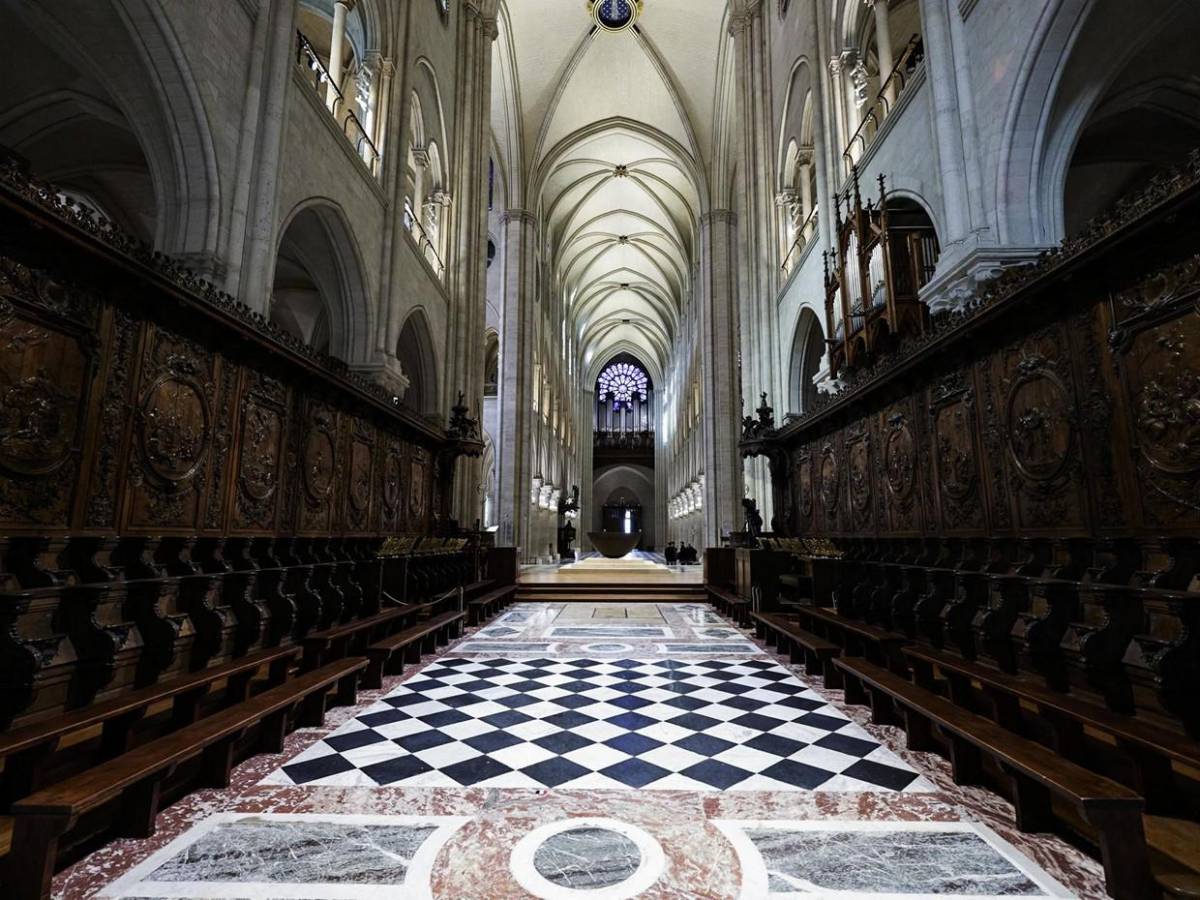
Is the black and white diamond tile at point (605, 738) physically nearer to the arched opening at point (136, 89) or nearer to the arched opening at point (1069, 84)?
the arched opening at point (136, 89)

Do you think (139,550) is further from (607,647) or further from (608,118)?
(608,118)

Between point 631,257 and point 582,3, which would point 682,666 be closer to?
point 582,3

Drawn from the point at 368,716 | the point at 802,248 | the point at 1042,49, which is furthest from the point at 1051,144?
the point at 368,716

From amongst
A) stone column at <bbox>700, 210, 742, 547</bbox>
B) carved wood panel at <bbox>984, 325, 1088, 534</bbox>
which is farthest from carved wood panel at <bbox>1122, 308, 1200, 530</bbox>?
stone column at <bbox>700, 210, 742, 547</bbox>

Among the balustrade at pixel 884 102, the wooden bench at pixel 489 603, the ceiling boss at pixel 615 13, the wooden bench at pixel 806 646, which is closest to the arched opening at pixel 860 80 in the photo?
the balustrade at pixel 884 102

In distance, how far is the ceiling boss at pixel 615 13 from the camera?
56.9 ft

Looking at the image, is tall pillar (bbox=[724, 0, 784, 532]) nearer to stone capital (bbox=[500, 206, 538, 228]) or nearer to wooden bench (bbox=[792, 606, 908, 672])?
wooden bench (bbox=[792, 606, 908, 672])

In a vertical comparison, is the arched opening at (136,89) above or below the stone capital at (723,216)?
below

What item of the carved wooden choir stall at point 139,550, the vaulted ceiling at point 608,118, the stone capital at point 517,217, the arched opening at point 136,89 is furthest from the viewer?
the stone capital at point 517,217

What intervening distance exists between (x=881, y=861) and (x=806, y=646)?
8.63 feet

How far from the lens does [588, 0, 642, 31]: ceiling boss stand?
1734 centimetres

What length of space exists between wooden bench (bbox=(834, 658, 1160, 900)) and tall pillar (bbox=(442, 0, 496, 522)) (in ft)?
32.5

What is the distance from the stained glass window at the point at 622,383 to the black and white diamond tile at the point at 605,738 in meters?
41.5

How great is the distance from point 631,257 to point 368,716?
31750mm
